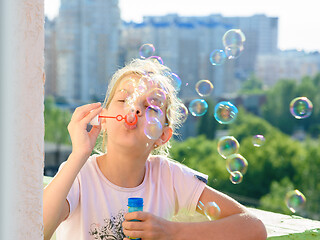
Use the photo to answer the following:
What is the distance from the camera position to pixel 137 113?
1280 millimetres

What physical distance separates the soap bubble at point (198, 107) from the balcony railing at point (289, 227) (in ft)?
1.29

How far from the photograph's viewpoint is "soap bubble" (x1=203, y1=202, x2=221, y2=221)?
1306mm

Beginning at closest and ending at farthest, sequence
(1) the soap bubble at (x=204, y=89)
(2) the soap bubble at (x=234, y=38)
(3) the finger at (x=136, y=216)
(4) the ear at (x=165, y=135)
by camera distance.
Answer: (3) the finger at (x=136, y=216)
(4) the ear at (x=165, y=135)
(1) the soap bubble at (x=204, y=89)
(2) the soap bubble at (x=234, y=38)

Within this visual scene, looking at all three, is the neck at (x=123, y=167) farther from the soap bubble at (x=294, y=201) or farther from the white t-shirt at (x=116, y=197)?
the soap bubble at (x=294, y=201)

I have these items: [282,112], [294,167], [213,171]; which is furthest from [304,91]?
[213,171]

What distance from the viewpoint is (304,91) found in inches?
1374

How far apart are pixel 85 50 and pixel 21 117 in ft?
124

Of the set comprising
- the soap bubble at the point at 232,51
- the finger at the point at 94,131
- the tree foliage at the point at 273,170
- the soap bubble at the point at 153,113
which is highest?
the soap bubble at the point at 232,51

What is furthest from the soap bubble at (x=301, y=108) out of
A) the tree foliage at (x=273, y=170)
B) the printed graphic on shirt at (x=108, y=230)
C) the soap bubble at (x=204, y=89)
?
the tree foliage at (x=273, y=170)

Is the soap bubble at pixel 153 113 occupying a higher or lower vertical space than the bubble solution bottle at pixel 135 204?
higher

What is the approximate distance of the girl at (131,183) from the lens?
44.6 inches

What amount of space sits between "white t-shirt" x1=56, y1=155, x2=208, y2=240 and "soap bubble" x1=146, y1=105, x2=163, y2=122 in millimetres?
146

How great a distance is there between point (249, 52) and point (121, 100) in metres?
45.1

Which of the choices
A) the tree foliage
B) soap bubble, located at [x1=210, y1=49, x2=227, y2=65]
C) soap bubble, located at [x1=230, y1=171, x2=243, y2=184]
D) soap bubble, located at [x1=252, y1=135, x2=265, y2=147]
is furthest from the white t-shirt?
the tree foliage
